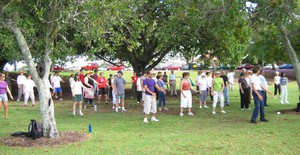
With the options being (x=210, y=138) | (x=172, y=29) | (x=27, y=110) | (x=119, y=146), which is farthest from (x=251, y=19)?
(x=27, y=110)

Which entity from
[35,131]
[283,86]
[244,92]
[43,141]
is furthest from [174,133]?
[283,86]

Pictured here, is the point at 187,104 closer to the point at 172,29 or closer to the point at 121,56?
the point at 172,29

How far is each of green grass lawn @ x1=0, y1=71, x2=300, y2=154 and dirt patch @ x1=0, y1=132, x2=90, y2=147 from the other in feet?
0.94

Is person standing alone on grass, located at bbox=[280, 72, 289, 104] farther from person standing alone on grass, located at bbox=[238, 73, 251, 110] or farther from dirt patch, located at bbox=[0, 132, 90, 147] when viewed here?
dirt patch, located at bbox=[0, 132, 90, 147]

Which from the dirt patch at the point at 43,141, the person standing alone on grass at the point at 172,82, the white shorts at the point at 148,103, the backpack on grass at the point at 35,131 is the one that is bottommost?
the dirt patch at the point at 43,141

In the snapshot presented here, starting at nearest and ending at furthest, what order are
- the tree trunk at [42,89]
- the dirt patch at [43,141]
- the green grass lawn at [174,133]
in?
the green grass lawn at [174,133] < the dirt patch at [43,141] < the tree trunk at [42,89]

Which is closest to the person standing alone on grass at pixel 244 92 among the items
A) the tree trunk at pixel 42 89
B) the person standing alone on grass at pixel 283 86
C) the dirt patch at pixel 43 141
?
the person standing alone on grass at pixel 283 86

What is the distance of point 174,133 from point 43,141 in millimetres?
3452

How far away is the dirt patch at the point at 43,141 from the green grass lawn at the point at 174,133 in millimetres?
286

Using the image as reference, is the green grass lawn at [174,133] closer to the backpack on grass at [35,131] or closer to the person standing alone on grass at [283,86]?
the backpack on grass at [35,131]

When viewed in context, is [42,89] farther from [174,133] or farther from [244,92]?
[244,92]

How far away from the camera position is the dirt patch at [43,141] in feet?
27.0

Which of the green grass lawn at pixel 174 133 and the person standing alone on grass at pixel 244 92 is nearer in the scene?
the green grass lawn at pixel 174 133

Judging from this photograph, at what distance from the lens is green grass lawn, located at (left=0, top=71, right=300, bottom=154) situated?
775cm
